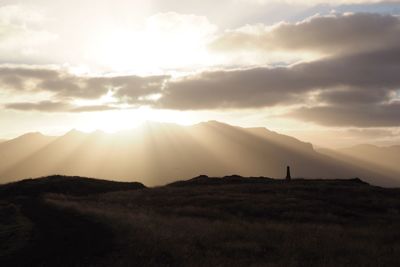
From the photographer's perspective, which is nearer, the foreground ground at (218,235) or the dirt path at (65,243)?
the dirt path at (65,243)

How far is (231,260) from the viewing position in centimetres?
1909

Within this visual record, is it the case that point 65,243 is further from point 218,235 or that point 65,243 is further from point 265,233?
point 265,233

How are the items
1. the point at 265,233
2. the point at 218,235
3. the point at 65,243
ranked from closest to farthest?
1. the point at 65,243
2. the point at 218,235
3. the point at 265,233

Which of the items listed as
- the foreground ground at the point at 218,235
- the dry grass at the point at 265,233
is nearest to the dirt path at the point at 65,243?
the foreground ground at the point at 218,235

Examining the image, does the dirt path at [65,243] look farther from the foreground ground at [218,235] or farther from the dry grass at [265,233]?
the dry grass at [265,233]

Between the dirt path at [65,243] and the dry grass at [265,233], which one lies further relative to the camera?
the dry grass at [265,233]

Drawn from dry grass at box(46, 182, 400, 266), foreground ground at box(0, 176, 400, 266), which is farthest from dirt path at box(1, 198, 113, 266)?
dry grass at box(46, 182, 400, 266)

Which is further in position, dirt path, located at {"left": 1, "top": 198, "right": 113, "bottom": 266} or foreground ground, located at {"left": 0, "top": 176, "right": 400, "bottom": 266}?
foreground ground, located at {"left": 0, "top": 176, "right": 400, "bottom": 266}

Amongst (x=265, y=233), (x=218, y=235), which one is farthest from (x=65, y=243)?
(x=265, y=233)

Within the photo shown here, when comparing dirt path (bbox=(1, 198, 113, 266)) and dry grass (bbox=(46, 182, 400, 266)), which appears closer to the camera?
dirt path (bbox=(1, 198, 113, 266))

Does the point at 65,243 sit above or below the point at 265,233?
below

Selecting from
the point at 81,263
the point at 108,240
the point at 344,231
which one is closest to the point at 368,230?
the point at 344,231

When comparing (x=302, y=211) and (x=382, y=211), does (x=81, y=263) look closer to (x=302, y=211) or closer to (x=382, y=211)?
(x=302, y=211)

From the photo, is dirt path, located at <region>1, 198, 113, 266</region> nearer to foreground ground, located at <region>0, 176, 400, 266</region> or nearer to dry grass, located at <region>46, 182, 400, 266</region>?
foreground ground, located at <region>0, 176, 400, 266</region>
